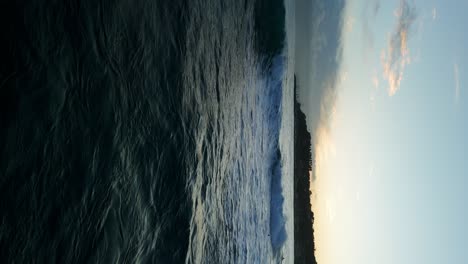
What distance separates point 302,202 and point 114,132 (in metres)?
9.98

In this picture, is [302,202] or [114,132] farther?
[302,202]

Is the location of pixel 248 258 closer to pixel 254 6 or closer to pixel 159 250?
pixel 159 250

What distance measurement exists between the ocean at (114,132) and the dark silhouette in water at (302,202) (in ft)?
25.8

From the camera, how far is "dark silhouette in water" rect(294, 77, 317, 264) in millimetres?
10836

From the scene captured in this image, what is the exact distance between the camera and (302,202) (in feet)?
35.6

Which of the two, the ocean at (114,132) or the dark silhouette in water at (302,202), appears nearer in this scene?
the ocean at (114,132)

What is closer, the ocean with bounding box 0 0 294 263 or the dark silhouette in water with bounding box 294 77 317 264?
the ocean with bounding box 0 0 294 263

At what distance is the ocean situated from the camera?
1.01 m

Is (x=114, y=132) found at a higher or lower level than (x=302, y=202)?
higher

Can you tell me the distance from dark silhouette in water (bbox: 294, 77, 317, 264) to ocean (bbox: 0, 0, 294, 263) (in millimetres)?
7866

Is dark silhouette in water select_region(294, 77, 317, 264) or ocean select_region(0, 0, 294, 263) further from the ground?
ocean select_region(0, 0, 294, 263)

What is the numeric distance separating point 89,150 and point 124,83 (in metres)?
0.36

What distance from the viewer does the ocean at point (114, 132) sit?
1010 mm

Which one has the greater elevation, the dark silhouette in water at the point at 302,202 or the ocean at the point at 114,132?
the ocean at the point at 114,132
